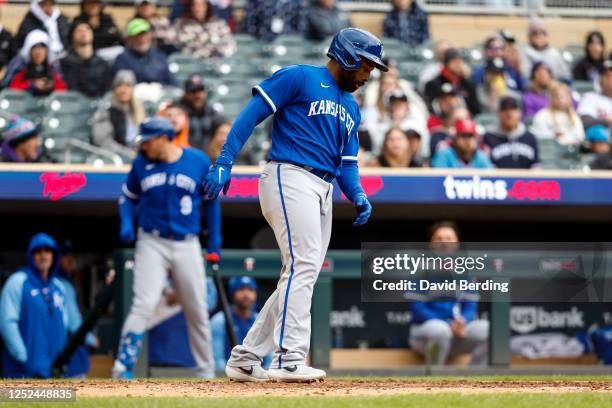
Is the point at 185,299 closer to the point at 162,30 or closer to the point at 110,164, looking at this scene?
the point at 110,164

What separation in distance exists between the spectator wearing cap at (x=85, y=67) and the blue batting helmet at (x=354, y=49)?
19.5ft

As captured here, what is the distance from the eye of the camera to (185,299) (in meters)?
8.90

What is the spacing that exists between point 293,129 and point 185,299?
10.1 ft

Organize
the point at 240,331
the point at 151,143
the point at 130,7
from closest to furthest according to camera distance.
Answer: the point at 151,143, the point at 240,331, the point at 130,7

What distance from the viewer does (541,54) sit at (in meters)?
13.6

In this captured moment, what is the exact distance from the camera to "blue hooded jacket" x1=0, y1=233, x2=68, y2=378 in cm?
945

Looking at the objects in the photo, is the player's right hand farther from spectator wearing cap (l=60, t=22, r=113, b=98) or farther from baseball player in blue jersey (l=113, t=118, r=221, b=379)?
spectator wearing cap (l=60, t=22, r=113, b=98)

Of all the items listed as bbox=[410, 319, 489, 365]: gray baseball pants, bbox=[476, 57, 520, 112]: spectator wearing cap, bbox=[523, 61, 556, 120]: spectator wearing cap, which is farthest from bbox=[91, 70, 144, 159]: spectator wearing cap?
bbox=[523, 61, 556, 120]: spectator wearing cap

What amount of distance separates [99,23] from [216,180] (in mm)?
7031

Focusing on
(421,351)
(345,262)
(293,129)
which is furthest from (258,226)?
(293,129)

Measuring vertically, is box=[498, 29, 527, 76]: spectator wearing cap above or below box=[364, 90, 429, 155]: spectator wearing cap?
above

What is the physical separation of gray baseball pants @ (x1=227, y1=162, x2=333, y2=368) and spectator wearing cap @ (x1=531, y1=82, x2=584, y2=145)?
21.5ft

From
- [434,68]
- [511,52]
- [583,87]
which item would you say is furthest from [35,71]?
[583,87]

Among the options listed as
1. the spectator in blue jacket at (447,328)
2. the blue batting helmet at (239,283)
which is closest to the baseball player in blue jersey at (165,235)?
the blue batting helmet at (239,283)
